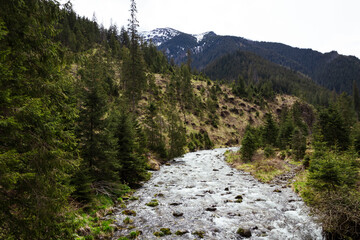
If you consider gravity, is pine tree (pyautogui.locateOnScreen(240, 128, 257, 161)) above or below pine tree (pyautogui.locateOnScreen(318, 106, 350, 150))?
below

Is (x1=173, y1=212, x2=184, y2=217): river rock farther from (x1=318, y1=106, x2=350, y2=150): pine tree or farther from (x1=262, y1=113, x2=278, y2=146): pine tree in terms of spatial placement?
(x1=262, y1=113, x2=278, y2=146): pine tree

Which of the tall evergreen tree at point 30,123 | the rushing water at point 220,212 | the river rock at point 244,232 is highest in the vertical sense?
the tall evergreen tree at point 30,123

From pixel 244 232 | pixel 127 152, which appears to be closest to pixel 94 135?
pixel 127 152

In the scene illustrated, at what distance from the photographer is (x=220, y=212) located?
12.1 meters

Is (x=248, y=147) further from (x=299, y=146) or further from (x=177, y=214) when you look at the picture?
(x=177, y=214)

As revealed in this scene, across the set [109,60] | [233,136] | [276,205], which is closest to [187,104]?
[233,136]

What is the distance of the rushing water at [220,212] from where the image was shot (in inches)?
378

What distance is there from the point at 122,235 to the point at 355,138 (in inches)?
1206

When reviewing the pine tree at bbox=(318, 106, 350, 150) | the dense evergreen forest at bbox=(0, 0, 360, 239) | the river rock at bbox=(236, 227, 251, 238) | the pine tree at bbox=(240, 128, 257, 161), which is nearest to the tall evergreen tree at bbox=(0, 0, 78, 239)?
the dense evergreen forest at bbox=(0, 0, 360, 239)

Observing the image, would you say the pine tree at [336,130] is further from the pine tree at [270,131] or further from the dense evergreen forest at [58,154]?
the pine tree at [270,131]

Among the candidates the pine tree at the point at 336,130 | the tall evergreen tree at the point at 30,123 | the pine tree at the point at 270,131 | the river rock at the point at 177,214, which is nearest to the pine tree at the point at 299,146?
the pine tree at the point at 336,130

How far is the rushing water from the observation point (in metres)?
9.60

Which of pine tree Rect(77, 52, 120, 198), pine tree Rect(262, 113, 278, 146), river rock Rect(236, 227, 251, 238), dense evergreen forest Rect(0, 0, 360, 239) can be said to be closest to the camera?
dense evergreen forest Rect(0, 0, 360, 239)

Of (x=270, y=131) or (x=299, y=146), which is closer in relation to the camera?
(x=299, y=146)
